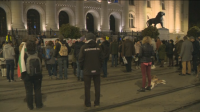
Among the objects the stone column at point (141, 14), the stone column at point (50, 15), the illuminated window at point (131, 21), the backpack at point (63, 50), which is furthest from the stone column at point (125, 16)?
the backpack at point (63, 50)

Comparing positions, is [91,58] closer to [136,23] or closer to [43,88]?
[43,88]

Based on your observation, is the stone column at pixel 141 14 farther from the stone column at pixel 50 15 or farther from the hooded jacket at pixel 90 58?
the hooded jacket at pixel 90 58

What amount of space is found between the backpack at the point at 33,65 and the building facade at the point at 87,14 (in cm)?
2185

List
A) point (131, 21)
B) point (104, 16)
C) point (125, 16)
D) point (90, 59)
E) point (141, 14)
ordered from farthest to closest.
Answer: point (141, 14) → point (131, 21) → point (125, 16) → point (104, 16) → point (90, 59)

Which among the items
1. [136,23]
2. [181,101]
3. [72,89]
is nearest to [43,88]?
[72,89]

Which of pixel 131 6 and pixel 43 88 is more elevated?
pixel 131 6

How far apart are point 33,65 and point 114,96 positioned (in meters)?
3.07

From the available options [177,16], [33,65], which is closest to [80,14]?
[177,16]

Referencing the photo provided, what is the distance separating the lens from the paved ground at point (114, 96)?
254 inches

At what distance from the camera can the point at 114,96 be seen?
7777 millimetres

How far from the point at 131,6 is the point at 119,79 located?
29874 millimetres

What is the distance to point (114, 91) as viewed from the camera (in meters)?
8.54

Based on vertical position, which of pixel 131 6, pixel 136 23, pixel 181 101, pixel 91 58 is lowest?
pixel 181 101

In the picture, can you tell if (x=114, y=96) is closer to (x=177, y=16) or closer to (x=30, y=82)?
(x=30, y=82)
